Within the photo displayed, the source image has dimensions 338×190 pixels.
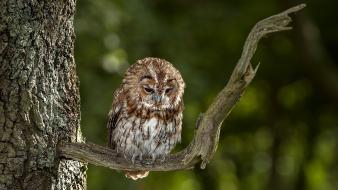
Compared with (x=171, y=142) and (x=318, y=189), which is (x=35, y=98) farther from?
(x=318, y=189)

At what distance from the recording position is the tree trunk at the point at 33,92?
369 centimetres

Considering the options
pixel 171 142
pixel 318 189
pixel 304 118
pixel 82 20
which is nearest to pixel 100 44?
pixel 82 20

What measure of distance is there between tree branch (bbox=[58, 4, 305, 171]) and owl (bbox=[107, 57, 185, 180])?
0.38 meters

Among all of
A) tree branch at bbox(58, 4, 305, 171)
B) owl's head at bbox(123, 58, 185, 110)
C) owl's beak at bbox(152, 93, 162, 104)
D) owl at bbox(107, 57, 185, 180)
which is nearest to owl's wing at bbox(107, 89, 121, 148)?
owl at bbox(107, 57, 185, 180)

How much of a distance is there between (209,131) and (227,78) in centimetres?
406

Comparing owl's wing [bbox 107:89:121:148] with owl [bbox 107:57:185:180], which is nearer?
owl [bbox 107:57:185:180]

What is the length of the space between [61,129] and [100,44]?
A: 2.49m

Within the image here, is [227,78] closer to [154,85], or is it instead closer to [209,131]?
[154,85]

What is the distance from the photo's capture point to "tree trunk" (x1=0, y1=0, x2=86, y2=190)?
12.1 feet

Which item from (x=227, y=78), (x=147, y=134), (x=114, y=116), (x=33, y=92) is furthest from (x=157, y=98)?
(x=227, y=78)

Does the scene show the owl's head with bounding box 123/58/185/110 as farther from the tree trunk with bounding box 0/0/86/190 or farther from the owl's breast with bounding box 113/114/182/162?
the tree trunk with bounding box 0/0/86/190

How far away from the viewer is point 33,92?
3740mm

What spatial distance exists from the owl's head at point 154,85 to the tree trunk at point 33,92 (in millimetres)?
628

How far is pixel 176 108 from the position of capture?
15.0ft
